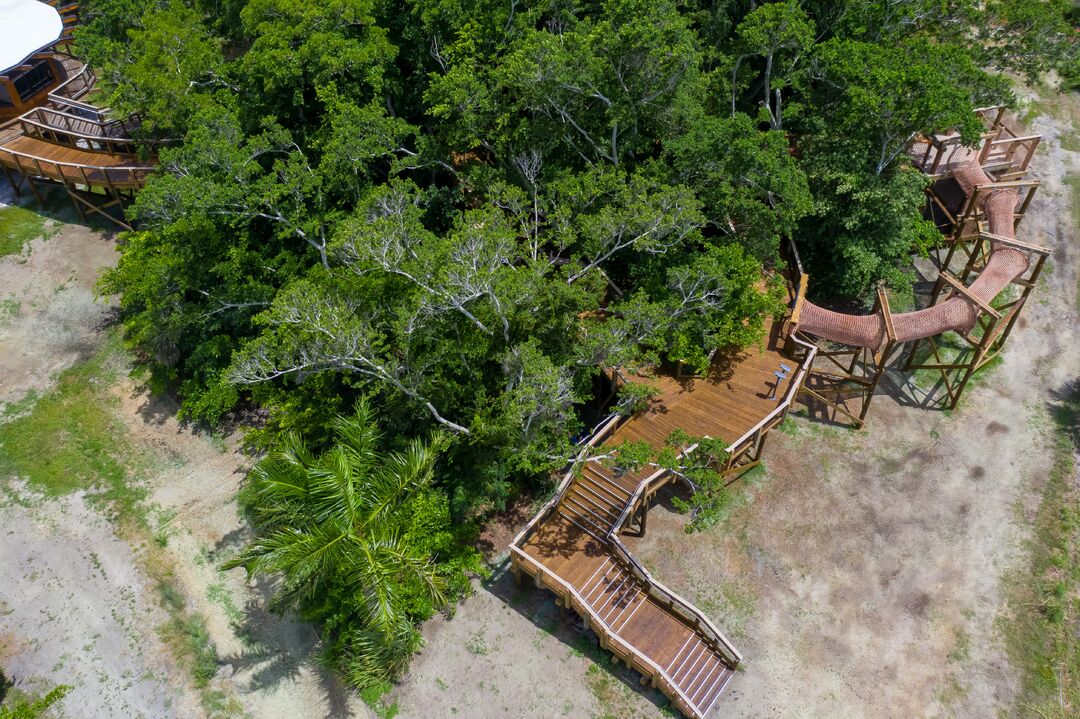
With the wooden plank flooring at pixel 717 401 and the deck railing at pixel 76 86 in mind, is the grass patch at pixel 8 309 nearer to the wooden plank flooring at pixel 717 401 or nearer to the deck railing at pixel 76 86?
the deck railing at pixel 76 86

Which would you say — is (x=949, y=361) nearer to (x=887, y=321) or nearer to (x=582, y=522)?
(x=887, y=321)

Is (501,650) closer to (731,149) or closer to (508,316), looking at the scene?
(508,316)

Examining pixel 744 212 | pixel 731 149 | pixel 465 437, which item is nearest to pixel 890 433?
pixel 744 212

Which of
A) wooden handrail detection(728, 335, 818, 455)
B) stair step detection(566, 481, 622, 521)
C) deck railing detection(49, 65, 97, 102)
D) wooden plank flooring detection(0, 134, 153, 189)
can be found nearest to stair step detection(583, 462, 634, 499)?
stair step detection(566, 481, 622, 521)

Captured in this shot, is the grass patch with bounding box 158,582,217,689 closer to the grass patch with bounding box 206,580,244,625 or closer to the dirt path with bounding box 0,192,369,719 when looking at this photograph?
the dirt path with bounding box 0,192,369,719

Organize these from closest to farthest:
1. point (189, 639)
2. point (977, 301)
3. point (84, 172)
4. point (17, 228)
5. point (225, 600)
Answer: point (189, 639) < point (225, 600) < point (977, 301) < point (84, 172) < point (17, 228)

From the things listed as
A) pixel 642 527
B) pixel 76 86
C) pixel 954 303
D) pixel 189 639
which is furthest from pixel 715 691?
pixel 76 86

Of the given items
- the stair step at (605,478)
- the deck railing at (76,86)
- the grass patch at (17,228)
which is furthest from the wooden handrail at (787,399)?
the deck railing at (76,86)
